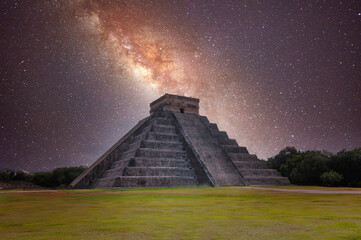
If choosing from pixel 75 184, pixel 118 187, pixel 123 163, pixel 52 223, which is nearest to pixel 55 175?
pixel 75 184

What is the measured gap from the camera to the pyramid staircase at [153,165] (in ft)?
85.9

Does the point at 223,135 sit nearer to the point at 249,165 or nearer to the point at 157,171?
the point at 249,165

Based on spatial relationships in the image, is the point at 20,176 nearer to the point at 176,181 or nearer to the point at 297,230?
the point at 176,181

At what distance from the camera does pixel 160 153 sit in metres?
30.4

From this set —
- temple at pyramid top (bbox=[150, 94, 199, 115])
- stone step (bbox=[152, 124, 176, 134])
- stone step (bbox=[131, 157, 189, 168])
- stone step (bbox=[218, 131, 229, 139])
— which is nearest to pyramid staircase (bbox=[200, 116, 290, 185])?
stone step (bbox=[218, 131, 229, 139])

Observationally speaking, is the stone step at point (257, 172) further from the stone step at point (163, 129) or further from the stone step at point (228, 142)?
the stone step at point (163, 129)

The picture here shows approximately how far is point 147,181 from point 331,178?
2154cm

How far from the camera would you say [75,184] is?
3098cm

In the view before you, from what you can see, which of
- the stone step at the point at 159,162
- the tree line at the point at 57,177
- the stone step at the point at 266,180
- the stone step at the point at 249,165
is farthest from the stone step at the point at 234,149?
the tree line at the point at 57,177

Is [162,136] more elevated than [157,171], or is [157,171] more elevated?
[162,136]

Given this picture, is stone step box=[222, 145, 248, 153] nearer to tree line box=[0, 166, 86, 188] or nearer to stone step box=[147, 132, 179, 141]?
stone step box=[147, 132, 179, 141]

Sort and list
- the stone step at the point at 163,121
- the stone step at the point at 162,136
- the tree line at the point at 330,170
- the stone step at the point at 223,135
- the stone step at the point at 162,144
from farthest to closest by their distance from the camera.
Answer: the stone step at the point at 223,135 → the stone step at the point at 163,121 → the tree line at the point at 330,170 → the stone step at the point at 162,136 → the stone step at the point at 162,144

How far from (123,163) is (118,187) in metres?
4.45

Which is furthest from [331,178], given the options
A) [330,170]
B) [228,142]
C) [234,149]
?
[228,142]
